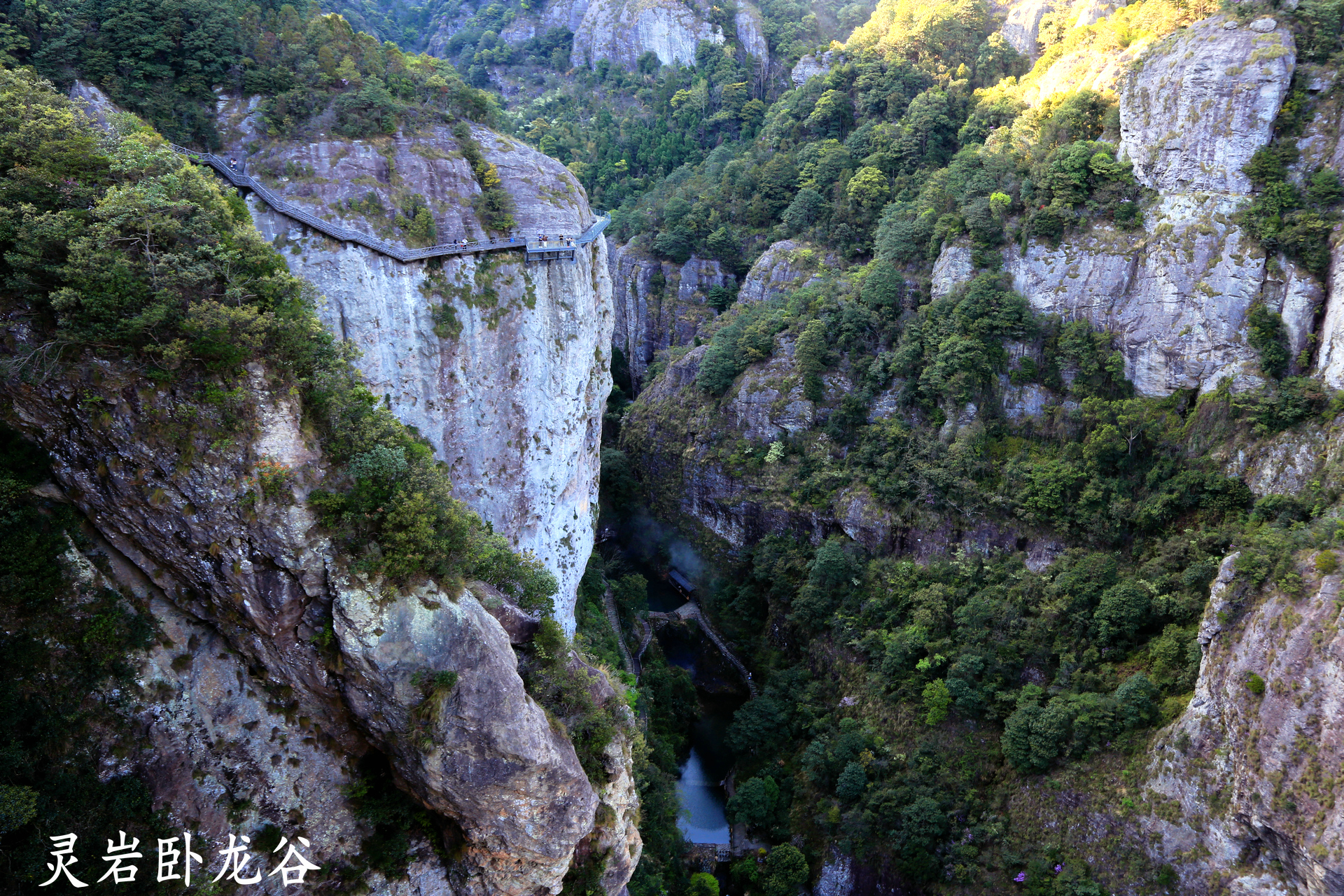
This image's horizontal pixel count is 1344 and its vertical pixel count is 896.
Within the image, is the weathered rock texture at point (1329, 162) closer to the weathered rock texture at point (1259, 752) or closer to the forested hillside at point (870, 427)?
the forested hillside at point (870, 427)

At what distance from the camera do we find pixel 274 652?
1631 cm

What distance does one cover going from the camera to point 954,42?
54656 mm

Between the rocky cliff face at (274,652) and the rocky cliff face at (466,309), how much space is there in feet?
33.3

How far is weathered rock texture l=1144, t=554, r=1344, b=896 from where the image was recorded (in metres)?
22.8

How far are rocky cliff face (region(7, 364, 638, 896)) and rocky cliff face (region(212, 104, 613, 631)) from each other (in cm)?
1014

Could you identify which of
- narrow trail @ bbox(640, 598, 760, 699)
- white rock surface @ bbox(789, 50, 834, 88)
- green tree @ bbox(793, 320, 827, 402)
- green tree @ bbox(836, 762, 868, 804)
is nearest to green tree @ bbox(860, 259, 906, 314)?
green tree @ bbox(793, 320, 827, 402)

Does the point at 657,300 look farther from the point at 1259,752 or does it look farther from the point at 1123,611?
the point at 1259,752

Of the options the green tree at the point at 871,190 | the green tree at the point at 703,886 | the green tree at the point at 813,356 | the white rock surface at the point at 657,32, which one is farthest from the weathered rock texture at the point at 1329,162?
the white rock surface at the point at 657,32

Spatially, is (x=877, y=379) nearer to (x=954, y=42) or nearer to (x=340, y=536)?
(x=954, y=42)

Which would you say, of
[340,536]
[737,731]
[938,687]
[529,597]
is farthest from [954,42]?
[340,536]

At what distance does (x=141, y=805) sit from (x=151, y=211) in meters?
11.0

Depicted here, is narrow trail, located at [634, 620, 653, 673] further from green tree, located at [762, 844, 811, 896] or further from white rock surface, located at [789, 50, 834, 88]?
white rock surface, located at [789, 50, 834, 88]

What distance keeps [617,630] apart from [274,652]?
2700 cm

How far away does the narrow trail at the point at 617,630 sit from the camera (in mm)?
40000
